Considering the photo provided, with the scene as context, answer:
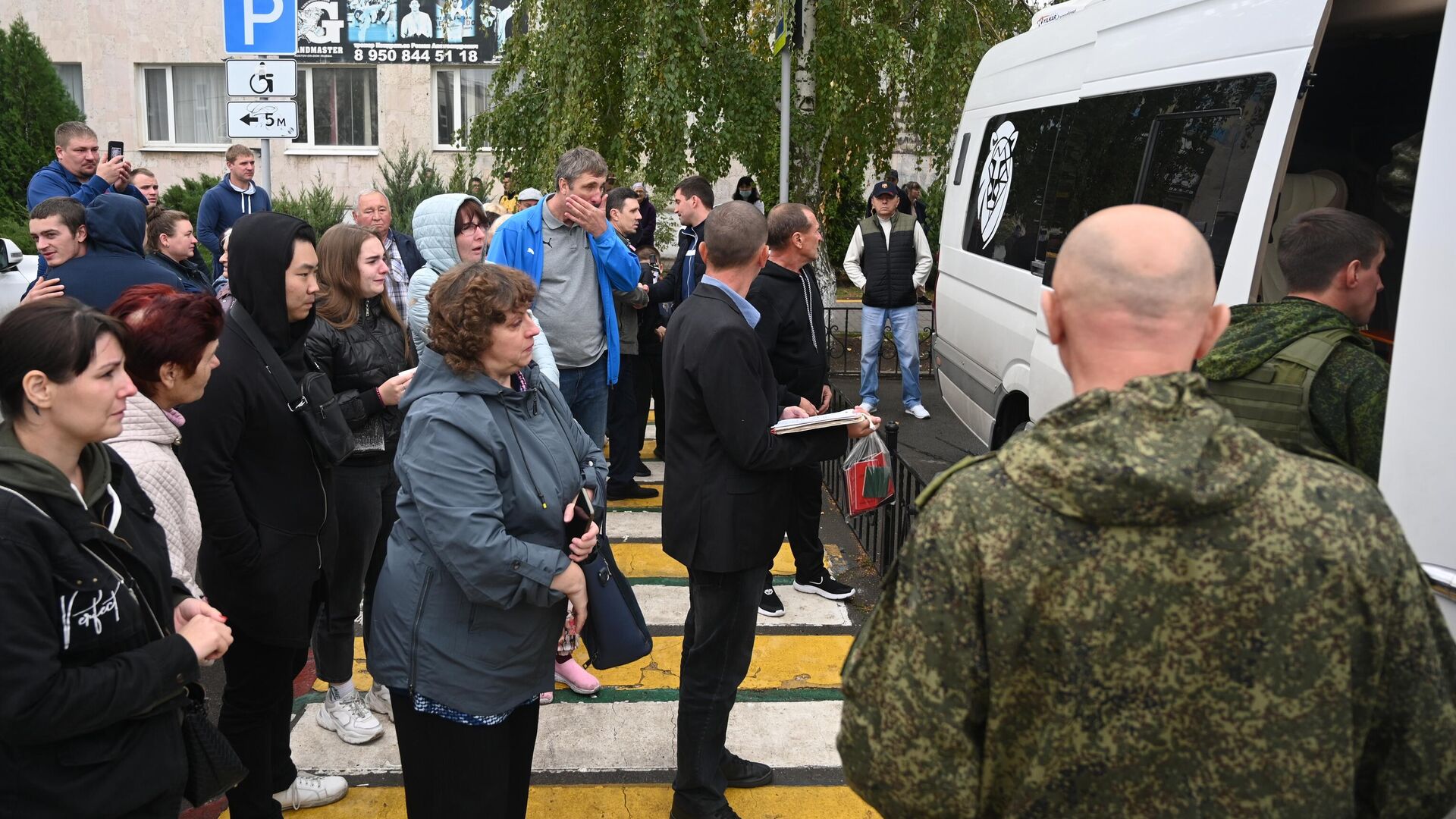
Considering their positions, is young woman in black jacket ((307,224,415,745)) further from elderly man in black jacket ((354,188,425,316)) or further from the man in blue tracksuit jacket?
the man in blue tracksuit jacket

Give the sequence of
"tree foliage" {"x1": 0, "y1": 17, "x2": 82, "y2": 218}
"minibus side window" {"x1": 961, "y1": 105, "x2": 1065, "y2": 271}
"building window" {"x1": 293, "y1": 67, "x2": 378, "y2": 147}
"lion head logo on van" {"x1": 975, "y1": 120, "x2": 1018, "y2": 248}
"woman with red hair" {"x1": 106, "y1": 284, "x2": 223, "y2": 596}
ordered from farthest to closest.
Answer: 1. "building window" {"x1": 293, "y1": 67, "x2": 378, "y2": 147}
2. "tree foliage" {"x1": 0, "y1": 17, "x2": 82, "y2": 218}
3. "lion head logo on van" {"x1": 975, "y1": 120, "x2": 1018, "y2": 248}
4. "minibus side window" {"x1": 961, "y1": 105, "x2": 1065, "y2": 271}
5. "woman with red hair" {"x1": 106, "y1": 284, "x2": 223, "y2": 596}

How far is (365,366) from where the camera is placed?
436 centimetres

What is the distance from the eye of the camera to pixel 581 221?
5863 mm

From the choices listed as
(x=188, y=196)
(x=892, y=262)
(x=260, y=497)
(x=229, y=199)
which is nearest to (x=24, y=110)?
(x=188, y=196)

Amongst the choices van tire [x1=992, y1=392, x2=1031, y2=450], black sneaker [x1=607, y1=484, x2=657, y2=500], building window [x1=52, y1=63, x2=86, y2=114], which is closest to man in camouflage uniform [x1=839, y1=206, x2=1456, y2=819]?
van tire [x1=992, y1=392, x2=1031, y2=450]

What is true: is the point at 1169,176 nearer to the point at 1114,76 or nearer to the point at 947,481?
the point at 1114,76

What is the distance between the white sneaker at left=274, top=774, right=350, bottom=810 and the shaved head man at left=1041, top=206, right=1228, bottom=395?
347cm

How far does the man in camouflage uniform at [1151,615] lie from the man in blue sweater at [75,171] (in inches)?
317

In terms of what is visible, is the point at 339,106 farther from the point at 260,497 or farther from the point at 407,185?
the point at 260,497

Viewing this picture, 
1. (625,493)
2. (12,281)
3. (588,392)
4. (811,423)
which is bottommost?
(625,493)

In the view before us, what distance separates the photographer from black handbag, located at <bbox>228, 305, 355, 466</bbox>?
3484 millimetres

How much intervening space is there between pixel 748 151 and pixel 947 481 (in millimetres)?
11255

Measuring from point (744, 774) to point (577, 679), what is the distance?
1090 mm

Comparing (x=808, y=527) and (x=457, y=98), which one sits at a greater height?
(x=457, y=98)
